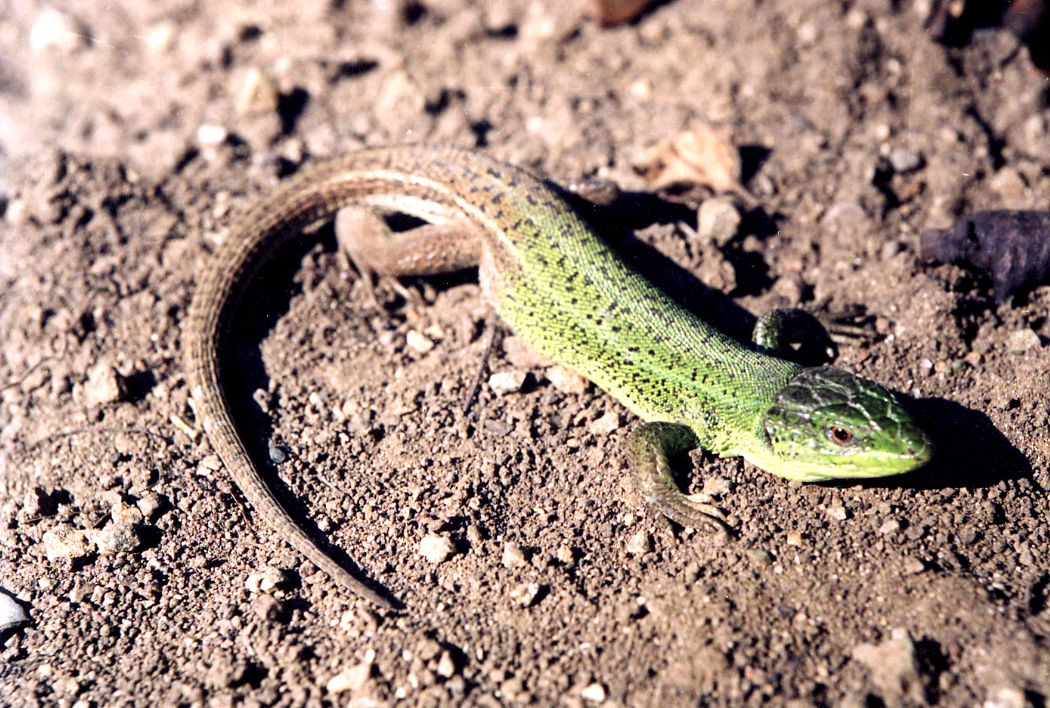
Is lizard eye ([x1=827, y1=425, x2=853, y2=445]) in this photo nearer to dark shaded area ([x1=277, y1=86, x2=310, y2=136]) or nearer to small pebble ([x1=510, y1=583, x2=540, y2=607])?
small pebble ([x1=510, y1=583, x2=540, y2=607])

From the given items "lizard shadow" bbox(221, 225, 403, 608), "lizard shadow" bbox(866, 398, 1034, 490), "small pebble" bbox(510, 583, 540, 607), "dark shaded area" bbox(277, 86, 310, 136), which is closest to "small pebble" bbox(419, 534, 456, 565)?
"lizard shadow" bbox(221, 225, 403, 608)

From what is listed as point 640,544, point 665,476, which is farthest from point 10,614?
point 665,476

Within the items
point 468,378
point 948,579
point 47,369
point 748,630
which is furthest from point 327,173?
point 948,579

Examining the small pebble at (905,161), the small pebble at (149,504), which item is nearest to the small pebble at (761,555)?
the small pebble at (149,504)

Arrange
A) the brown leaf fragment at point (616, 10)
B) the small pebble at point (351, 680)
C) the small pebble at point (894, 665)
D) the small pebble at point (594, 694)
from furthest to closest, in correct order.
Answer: the brown leaf fragment at point (616, 10) < the small pebble at point (351, 680) < the small pebble at point (594, 694) < the small pebble at point (894, 665)

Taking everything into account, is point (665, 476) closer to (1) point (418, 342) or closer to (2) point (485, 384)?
(2) point (485, 384)

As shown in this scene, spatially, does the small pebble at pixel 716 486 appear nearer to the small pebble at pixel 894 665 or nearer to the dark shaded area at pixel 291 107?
the small pebble at pixel 894 665

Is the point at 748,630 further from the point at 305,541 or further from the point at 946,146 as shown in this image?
the point at 946,146
